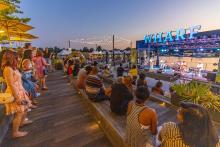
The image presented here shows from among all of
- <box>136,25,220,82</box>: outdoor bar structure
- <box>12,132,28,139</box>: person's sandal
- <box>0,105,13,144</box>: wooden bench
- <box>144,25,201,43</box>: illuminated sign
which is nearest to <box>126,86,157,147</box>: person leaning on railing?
<box>12,132,28,139</box>: person's sandal

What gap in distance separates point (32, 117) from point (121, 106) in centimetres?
240

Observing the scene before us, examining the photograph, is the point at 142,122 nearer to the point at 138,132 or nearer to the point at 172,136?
the point at 138,132

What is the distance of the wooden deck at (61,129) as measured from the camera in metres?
2.92

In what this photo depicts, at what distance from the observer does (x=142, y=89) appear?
1.97 metres

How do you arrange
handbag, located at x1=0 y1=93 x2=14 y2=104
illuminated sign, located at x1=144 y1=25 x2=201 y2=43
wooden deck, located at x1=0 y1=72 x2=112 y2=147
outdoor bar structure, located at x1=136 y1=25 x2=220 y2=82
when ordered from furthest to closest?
1. illuminated sign, located at x1=144 y1=25 x2=201 y2=43
2. outdoor bar structure, located at x1=136 y1=25 x2=220 y2=82
3. wooden deck, located at x1=0 y1=72 x2=112 y2=147
4. handbag, located at x1=0 y1=93 x2=14 y2=104

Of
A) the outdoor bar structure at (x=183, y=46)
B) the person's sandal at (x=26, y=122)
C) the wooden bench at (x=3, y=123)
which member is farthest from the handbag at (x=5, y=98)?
the outdoor bar structure at (x=183, y=46)

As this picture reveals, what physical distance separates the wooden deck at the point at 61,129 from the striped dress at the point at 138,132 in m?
1.04

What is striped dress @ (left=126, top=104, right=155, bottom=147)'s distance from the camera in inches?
76.3

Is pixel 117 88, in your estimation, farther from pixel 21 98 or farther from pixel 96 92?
pixel 21 98

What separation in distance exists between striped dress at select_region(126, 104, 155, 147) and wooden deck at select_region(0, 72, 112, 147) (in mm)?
1045

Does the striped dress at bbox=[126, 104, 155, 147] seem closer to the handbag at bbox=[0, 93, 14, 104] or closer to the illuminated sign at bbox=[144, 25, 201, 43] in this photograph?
the handbag at bbox=[0, 93, 14, 104]

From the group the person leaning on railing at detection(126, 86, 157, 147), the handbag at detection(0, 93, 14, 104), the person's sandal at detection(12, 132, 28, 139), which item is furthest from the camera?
the person's sandal at detection(12, 132, 28, 139)

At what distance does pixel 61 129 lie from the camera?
11.3 feet

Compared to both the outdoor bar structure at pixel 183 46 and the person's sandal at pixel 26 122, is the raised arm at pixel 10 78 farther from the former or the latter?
the outdoor bar structure at pixel 183 46
